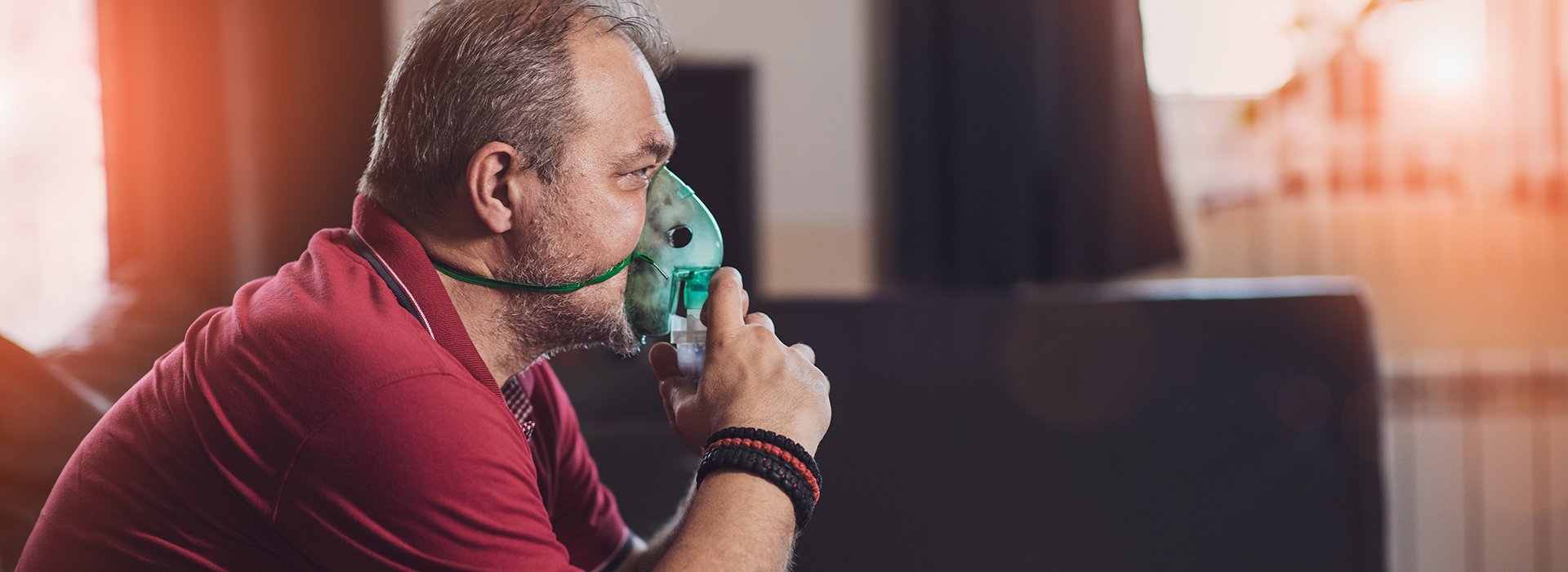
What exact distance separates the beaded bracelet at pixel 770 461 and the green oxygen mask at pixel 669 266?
0.24 metres

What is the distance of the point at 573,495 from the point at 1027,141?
1.59 m

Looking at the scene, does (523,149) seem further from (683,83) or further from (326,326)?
(683,83)

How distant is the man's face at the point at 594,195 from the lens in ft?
3.42

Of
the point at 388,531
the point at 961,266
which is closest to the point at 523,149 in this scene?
the point at 388,531

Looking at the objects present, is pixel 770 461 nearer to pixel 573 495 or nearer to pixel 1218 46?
pixel 573 495

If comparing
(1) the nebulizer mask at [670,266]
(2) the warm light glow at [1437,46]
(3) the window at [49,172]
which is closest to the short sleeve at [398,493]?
(1) the nebulizer mask at [670,266]

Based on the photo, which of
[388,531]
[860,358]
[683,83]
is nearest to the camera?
[388,531]

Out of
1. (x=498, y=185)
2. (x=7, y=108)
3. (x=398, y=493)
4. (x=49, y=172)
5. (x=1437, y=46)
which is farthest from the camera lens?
(x=1437, y=46)

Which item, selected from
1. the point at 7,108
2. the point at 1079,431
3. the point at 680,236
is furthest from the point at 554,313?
the point at 7,108

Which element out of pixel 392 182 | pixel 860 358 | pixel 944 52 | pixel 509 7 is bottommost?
pixel 860 358

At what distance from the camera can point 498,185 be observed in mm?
1033

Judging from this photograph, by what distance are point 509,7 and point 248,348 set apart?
395 millimetres

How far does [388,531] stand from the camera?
2.65 feet

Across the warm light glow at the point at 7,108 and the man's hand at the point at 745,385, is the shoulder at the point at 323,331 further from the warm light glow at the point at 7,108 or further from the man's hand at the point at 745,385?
the warm light glow at the point at 7,108
